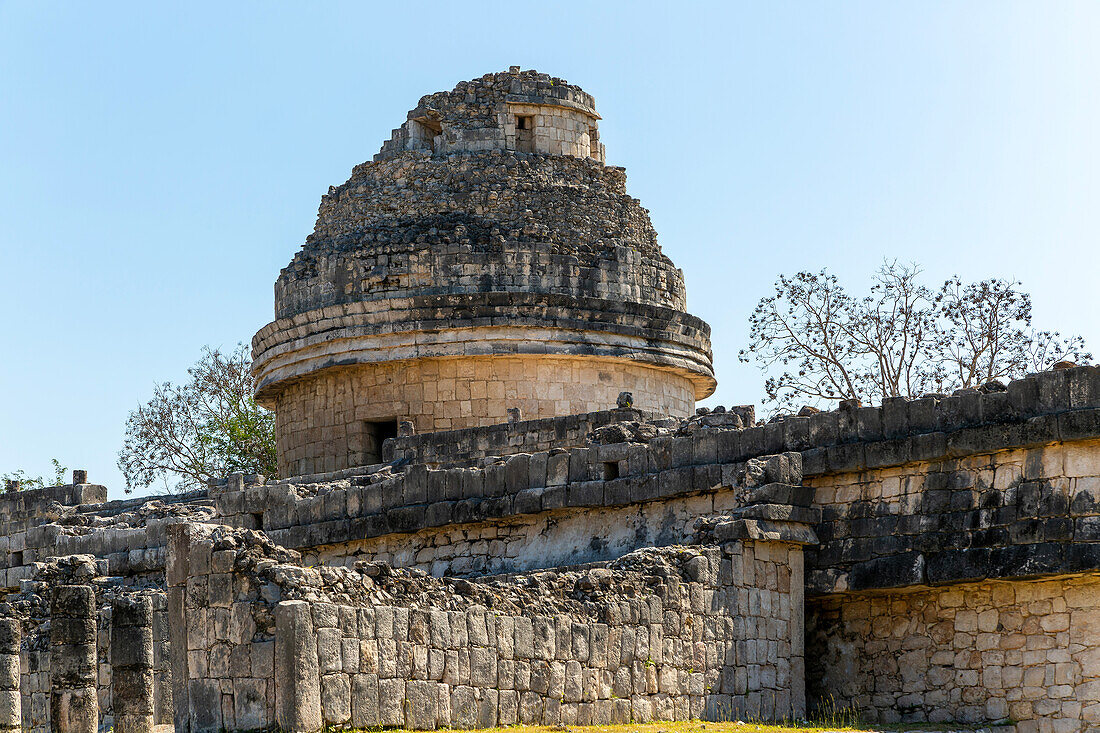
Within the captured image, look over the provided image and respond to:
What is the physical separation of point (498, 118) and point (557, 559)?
10.3m

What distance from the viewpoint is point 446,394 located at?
23047 millimetres

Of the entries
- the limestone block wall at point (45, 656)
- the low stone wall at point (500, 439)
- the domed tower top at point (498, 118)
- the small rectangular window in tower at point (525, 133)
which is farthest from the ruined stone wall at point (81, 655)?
the small rectangular window in tower at point (525, 133)

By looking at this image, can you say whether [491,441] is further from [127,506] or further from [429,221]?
[127,506]

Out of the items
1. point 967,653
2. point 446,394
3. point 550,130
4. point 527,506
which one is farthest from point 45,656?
point 550,130

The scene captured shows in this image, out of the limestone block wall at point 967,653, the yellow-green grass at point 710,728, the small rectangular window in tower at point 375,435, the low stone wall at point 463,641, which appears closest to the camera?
the low stone wall at point 463,641

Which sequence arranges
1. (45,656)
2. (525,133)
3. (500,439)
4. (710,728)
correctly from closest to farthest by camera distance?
(710,728)
(45,656)
(500,439)
(525,133)

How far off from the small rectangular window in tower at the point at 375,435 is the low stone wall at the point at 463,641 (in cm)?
911

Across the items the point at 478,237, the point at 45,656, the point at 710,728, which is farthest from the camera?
the point at 478,237

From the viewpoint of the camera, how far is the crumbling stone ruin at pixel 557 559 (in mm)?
11469

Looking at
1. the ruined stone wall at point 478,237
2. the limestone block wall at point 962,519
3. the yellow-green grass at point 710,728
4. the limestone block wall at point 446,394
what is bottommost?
the yellow-green grass at point 710,728

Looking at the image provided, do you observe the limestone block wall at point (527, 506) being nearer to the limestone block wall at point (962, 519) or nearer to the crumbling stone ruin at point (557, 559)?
the crumbling stone ruin at point (557, 559)

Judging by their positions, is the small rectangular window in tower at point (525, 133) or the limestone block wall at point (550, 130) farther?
Result: the small rectangular window in tower at point (525, 133)

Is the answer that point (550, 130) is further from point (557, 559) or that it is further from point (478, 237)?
point (557, 559)

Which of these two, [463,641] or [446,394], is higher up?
[446,394]
